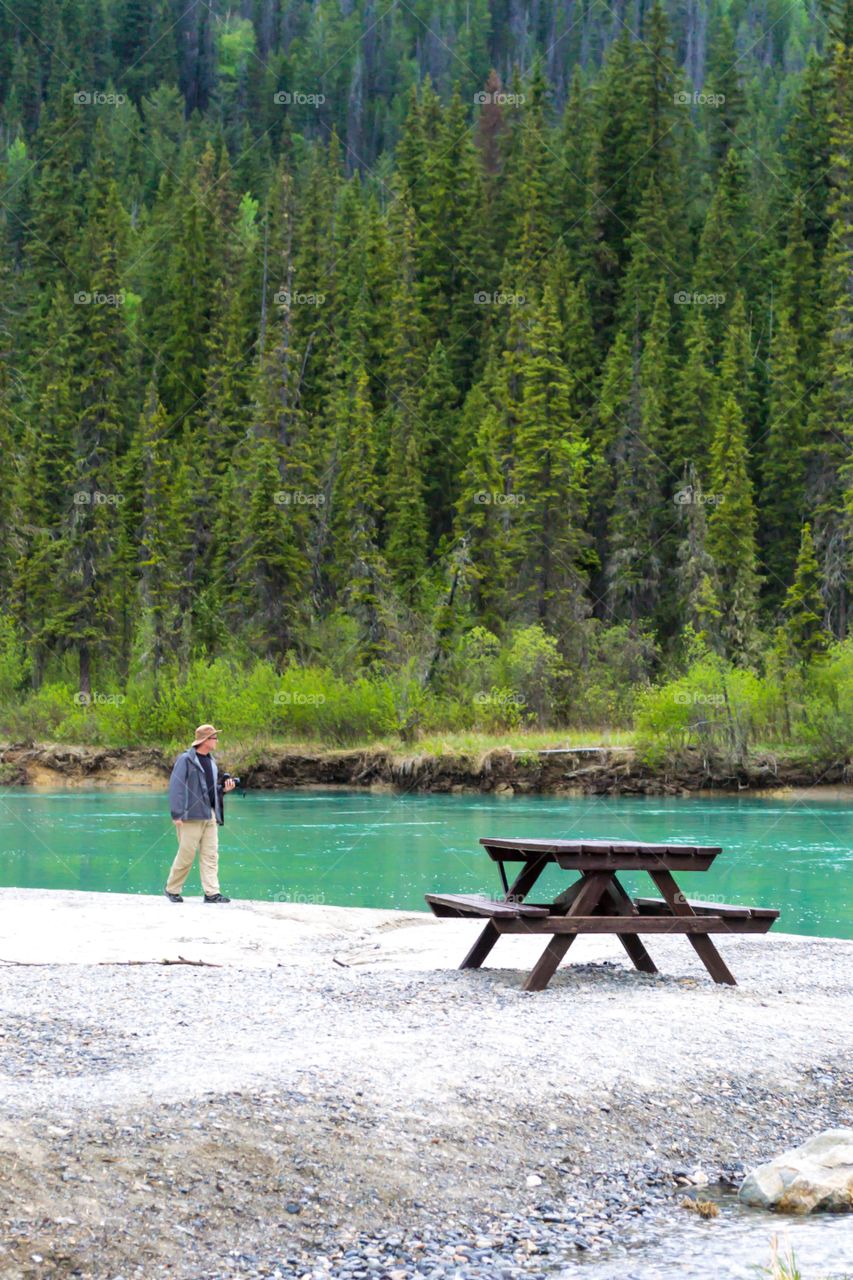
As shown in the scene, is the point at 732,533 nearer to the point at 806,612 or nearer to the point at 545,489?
the point at 545,489

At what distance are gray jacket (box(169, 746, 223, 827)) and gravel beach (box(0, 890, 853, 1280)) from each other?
11.3ft

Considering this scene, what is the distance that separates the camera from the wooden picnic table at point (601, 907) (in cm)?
1120

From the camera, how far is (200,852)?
56.7ft

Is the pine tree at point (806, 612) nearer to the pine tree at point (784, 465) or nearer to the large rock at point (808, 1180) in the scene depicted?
the pine tree at point (784, 465)

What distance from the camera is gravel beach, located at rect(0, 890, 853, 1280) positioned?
22.5 ft

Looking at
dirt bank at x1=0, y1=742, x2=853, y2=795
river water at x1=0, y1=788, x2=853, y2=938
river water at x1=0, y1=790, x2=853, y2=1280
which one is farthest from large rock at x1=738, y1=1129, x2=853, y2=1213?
dirt bank at x1=0, y1=742, x2=853, y2=795

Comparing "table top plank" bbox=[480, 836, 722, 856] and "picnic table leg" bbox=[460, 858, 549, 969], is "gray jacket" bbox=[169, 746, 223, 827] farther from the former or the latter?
"table top plank" bbox=[480, 836, 722, 856]

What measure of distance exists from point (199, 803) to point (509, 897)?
569 centimetres

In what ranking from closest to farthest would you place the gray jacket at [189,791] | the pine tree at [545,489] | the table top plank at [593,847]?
the table top plank at [593,847] < the gray jacket at [189,791] < the pine tree at [545,489]

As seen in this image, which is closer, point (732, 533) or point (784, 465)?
point (732, 533)

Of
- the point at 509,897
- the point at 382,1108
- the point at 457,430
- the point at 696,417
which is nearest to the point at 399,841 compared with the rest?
the point at 509,897

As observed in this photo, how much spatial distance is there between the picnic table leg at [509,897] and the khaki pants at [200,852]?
511 cm

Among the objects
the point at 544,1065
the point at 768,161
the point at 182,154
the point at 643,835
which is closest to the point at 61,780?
the point at 643,835

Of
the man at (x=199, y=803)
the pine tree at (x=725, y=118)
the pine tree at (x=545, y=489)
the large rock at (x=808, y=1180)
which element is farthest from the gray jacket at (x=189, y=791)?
the pine tree at (x=725, y=118)
